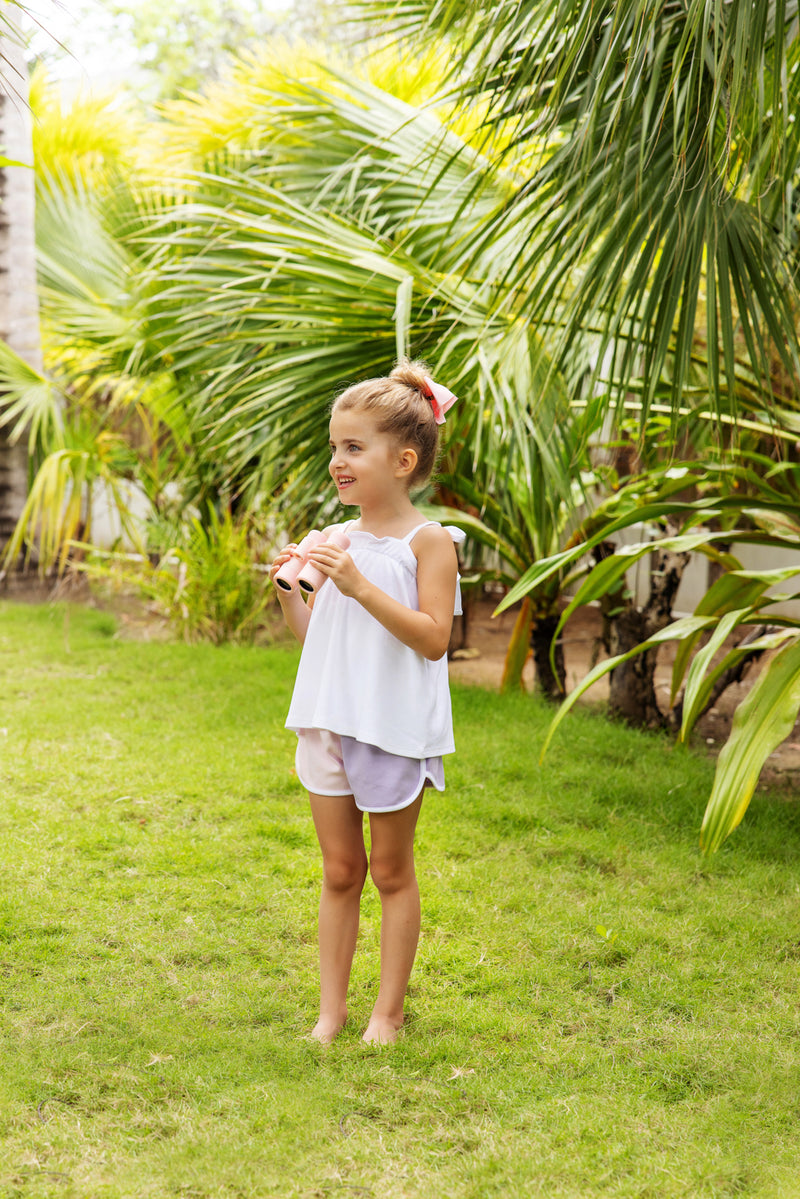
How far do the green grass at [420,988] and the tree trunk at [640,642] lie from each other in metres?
0.37

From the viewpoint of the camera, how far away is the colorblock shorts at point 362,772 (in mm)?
2145

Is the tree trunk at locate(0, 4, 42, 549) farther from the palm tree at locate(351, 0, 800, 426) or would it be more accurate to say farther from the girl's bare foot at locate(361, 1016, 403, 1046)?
the girl's bare foot at locate(361, 1016, 403, 1046)

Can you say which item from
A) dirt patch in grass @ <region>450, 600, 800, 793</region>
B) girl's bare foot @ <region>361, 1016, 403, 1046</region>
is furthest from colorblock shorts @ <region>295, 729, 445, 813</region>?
dirt patch in grass @ <region>450, 600, 800, 793</region>

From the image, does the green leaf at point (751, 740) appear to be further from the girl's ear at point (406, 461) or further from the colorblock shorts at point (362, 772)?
the girl's ear at point (406, 461)

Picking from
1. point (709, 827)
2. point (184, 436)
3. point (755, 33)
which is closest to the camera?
point (755, 33)

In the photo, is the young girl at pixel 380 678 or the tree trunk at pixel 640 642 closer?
the young girl at pixel 380 678

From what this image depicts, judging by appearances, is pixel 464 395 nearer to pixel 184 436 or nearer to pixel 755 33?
Answer: pixel 755 33

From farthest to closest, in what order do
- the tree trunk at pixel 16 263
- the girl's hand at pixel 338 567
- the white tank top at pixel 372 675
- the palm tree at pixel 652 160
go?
the tree trunk at pixel 16 263
the palm tree at pixel 652 160
the white tank top at pixel 372 675
the girl's hand at pixel 338 567

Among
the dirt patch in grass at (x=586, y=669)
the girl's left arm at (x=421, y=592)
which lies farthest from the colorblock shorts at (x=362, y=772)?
the dirt patch in grass at (x=586, y=669)

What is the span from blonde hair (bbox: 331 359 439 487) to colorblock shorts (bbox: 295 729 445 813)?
563mm

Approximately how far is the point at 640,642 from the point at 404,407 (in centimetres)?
283

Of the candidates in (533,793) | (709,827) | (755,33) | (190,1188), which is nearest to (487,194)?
(755,33)

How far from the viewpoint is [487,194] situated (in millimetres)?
4543

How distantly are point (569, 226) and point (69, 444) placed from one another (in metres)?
4.61
